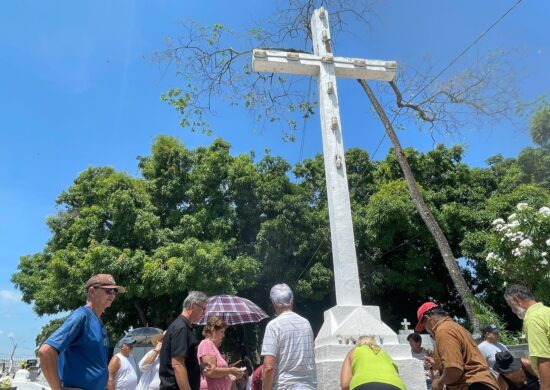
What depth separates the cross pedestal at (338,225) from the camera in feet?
14.9

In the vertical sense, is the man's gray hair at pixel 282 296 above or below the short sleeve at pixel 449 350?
above

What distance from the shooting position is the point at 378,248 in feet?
58.3

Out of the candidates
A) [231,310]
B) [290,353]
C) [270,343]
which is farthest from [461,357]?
[231,310]

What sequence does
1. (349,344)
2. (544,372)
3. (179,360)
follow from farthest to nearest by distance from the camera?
(349,344) < (179,360) < (544,372)

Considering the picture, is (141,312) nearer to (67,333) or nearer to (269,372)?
(269,372)

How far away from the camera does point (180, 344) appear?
3.48 m

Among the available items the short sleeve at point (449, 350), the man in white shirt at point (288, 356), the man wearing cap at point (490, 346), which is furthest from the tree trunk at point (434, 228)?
the man in white shirt at point (288, 356)

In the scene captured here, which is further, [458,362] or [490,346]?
[490,346]

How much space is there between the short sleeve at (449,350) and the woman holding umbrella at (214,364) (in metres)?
1.92

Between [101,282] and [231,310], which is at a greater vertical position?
[231,310]

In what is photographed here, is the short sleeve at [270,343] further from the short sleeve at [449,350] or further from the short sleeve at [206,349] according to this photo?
the short sleeve at [449,350]

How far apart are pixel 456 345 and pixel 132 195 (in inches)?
590

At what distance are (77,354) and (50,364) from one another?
273mm

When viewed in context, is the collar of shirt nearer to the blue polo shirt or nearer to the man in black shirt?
the man in black shirt
